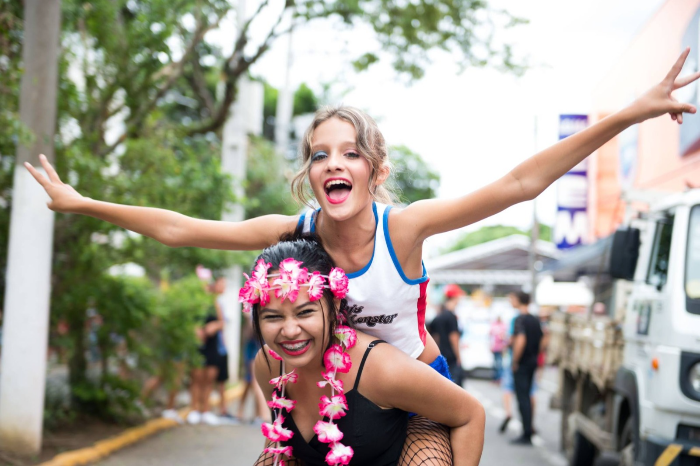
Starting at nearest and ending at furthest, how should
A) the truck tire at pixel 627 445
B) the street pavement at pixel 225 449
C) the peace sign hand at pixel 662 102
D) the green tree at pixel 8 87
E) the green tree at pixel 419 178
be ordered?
the peace sign hand at pixel 662 102 → the truck tire at pixel 627 445 → the green tree at pixel 8 87 → the street pavement at pixel 225 449 → the green tree at pixel 419 178

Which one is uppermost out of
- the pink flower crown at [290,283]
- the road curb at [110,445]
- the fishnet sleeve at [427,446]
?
the pink flower crown at [290,283]

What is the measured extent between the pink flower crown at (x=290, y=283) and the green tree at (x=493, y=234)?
262 feet

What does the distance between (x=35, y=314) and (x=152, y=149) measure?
2588 millimetres

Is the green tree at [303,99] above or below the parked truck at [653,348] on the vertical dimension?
above

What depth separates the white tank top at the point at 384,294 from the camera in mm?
2633

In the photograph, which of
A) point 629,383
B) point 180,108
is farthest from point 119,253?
point 180,108

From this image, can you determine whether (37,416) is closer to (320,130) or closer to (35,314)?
(35,314)

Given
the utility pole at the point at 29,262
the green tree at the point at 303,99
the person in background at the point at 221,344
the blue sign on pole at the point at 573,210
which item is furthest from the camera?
the green tree at the point at 303,99

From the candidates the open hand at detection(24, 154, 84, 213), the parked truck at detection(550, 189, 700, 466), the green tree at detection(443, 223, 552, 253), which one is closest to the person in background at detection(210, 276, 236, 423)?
the parked truck at detection(550, 189, 700, 466)

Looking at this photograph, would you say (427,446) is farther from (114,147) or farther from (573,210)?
(573,210)

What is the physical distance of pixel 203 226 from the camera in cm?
286

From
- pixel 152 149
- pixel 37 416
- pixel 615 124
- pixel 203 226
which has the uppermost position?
pixel 152 149

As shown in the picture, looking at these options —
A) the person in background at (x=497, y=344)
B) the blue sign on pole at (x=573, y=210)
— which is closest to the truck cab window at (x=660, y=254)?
the person in background at (x=497, y=344)

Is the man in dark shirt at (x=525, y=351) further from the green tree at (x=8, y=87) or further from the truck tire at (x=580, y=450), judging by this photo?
the green tree at (x=8, y=87)
